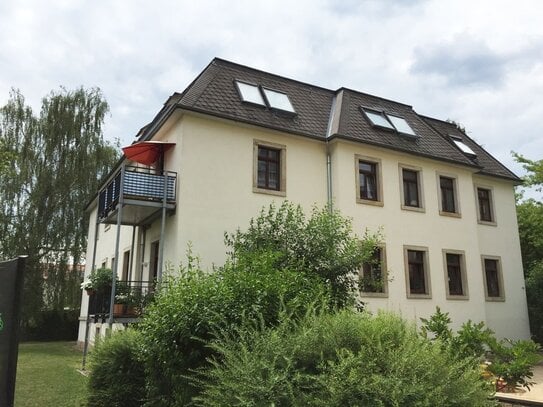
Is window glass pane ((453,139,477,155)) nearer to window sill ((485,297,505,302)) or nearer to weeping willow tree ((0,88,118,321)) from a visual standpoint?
window sill ((485,297,505,302))

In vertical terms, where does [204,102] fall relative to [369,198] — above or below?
above

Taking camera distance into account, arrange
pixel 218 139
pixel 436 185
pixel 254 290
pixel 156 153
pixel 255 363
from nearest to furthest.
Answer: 1. pixel 255 363
2. pixel 254 290
3. pixel 218 139
4. pixel 156 153
5. pixel 436 185

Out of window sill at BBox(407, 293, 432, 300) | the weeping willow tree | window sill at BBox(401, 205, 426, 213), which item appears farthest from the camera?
the weeping willow tree

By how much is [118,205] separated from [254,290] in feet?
26.9

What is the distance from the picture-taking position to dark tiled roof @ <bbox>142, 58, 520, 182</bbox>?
49.7 feet

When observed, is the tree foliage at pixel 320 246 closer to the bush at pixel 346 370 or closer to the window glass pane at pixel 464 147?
the bush at pixel 346 370

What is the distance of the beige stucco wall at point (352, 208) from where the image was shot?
1384cm

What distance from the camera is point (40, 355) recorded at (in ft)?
61.9

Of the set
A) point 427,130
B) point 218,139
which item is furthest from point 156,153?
point 427,130

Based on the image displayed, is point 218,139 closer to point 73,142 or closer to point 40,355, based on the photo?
point 40,355

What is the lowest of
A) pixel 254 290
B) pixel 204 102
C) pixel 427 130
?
A: pixel 254 290

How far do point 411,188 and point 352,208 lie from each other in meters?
3.16

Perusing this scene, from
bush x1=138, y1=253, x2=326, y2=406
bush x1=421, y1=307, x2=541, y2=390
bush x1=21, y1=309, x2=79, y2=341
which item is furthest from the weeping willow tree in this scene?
bush x1=421, y1=307, x2=541, y2=390

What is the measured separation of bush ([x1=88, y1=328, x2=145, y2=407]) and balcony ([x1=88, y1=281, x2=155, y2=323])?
4.39 meters
